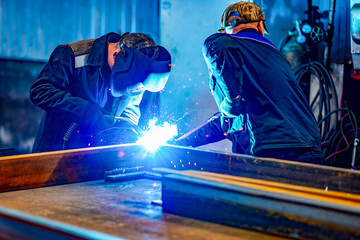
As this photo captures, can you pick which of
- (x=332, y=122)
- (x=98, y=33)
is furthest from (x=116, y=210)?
(x=98, y=33)

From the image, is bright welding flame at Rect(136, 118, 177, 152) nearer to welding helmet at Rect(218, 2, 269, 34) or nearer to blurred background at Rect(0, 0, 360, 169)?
welding helmet at Rect(218, 2, 269, 34)

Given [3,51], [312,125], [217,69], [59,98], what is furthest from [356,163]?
[3,51]

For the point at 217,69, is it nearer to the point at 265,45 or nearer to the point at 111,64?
the point at 265,45

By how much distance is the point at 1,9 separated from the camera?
5453 mm

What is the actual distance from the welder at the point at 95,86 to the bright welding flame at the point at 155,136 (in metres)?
0.10

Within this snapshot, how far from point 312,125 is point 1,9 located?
433 centimetres

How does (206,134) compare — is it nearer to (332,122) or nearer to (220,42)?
(220,42)

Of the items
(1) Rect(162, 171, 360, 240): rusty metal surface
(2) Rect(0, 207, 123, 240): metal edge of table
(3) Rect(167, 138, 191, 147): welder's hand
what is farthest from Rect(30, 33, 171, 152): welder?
(2) Rect(0, 207, 123, 240): metal edge of table

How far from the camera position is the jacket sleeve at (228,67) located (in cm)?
228

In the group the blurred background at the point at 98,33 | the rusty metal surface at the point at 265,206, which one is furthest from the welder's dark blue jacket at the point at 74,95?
the blurred background at the point at 98,33

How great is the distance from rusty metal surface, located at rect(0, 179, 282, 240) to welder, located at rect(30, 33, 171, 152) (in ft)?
2.11

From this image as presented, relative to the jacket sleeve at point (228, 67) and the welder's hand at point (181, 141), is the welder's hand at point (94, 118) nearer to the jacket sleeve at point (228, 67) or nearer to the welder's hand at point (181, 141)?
the welder's hand at point (181, 141)

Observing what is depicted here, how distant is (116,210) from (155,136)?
3.23 ft

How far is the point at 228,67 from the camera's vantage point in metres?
2.29
